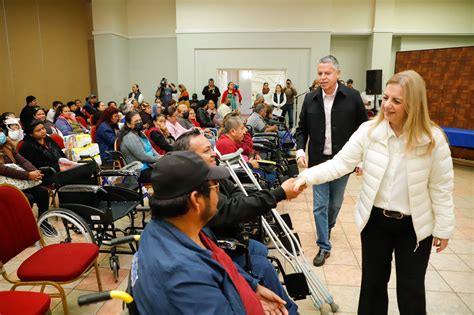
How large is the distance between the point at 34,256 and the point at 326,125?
2090mm

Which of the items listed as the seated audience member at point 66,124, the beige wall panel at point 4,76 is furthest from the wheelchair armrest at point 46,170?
the beige wall panel at point 4,76

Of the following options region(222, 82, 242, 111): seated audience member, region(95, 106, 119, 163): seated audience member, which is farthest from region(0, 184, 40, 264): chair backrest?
region(222, 82, 242, 111): seated audience member

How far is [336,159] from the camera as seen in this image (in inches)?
72.4

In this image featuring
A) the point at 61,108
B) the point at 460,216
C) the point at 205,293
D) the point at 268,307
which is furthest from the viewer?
the point at 61,108

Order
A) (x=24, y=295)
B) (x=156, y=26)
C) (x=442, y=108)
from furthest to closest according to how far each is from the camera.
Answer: (x=156, y=26) < (x=442, y=108) < (x=24, y=295)

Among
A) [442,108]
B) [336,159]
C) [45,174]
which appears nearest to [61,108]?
[45,174]

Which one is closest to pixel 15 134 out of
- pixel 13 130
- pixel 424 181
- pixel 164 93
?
pixel 13 130

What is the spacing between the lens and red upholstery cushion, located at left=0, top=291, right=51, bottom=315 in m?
1.48

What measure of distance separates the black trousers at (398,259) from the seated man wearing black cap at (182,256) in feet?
2.57

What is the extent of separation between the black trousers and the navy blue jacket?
92 centimetres

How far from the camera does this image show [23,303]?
1525 mm

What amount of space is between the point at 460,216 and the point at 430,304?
2071 mm

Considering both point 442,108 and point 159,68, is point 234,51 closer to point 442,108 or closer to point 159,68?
point 159,68

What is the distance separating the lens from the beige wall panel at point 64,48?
10.1 meters
